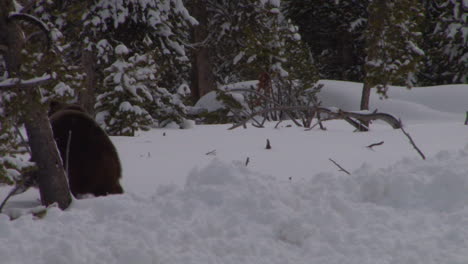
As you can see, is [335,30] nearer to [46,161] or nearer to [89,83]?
[89,83]

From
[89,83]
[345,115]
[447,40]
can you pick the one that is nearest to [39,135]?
[345,115]

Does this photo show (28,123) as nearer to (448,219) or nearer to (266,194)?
(266,194)

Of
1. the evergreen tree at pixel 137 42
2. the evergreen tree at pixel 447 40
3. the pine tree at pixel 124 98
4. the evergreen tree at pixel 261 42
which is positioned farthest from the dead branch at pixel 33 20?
the evergreen tree at pixel 447 40

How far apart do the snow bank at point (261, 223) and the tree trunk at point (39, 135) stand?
160 mm

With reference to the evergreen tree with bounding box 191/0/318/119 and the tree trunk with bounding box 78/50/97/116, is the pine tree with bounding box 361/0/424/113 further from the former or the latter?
the tree trunk with bounding box 78/50/97/116

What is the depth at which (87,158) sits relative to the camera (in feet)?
12.1

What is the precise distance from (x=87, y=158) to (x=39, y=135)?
68 centimetres

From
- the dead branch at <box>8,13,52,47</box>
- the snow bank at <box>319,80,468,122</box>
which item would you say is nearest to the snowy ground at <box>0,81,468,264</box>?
the dead branch at <box>8,13,52,47</box>

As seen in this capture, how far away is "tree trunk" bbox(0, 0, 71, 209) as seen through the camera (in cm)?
286

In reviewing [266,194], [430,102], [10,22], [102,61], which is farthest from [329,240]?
A: [430,102]

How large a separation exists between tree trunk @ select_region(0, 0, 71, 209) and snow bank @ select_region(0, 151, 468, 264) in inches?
6.3

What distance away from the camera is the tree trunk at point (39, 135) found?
9.39 feet

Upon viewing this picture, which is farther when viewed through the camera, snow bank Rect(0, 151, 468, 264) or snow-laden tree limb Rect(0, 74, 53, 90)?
snow-laden tree limb Rect(0, 74, 53, 90)

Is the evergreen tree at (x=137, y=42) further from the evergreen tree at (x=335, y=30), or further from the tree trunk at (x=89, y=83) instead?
the evergreen tree at (x=335, y=30)
